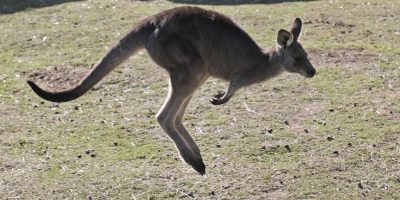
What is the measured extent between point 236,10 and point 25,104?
471 cm

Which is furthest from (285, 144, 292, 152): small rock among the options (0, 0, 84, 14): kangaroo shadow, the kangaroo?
(0, 0, 84, 14): kangaroo shadow

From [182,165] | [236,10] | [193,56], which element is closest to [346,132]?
[182,165]

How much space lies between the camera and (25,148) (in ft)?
23.7

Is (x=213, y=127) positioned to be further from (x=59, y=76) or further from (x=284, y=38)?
(x=59, y=76)

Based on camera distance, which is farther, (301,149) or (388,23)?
(388,23)

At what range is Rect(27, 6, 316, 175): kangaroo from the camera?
17.8 ft

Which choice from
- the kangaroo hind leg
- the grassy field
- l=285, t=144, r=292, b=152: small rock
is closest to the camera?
the kangaroo hind leg

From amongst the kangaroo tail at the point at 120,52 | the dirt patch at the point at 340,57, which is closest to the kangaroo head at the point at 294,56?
the kangaroo tail at the point at 120,52

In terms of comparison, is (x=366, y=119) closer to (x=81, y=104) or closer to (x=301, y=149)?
(x=301, y=149)

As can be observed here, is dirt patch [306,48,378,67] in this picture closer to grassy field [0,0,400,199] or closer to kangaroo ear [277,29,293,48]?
grassy field [0,0,400,199]

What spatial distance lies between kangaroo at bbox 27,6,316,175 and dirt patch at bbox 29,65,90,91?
137 inches

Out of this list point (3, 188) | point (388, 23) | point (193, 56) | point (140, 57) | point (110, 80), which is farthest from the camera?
point (388, 23)

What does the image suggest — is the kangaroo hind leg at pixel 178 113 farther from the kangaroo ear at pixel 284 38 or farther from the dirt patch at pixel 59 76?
the dirt patch at pixel 59 76

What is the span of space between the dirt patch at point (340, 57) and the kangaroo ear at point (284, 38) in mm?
3654
